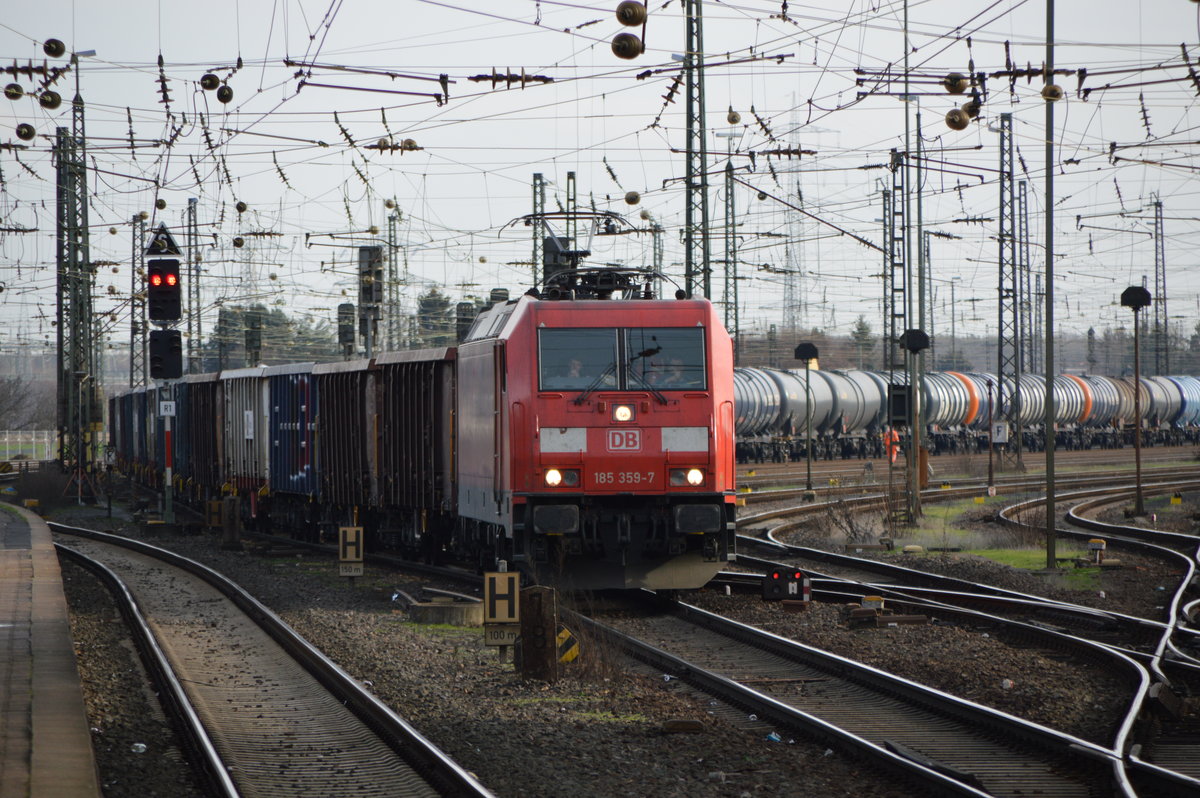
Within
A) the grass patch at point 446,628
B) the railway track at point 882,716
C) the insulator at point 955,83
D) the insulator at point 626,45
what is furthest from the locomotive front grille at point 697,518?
the insulator at point 955,83

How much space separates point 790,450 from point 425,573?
33941mm

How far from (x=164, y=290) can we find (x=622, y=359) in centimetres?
1340

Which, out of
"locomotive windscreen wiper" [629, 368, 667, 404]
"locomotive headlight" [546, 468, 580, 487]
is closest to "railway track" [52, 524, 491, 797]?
"locomotive headlight" [546, 468, 580, 487]

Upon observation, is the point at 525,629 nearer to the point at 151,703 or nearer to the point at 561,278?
the point at 151,703

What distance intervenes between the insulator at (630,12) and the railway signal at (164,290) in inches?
524

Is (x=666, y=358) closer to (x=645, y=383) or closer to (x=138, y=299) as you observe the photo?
(x=645, y=383)

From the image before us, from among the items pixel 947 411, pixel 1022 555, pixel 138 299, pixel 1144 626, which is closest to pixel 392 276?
pixel 138 299

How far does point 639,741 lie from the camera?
28.5 ft

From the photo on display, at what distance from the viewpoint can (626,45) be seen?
14914 millimetres

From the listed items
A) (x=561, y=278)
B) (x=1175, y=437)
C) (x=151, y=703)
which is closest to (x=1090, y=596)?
(x=561, y=278)

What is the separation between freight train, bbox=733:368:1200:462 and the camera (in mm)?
48438

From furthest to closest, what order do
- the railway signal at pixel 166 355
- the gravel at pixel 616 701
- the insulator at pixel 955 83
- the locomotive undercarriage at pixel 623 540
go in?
1. the railway signal at pixel 166 355
2. the insulator at pixel 955 83
3. the locomotive undercarriage at pixel 623 540
4. the gravel at pixel 616 701

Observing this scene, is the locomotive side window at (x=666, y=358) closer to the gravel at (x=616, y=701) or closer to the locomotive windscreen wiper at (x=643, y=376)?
the locomotive windscreen wiper at (x=643, y=376)

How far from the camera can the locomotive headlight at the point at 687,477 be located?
14.2 m
